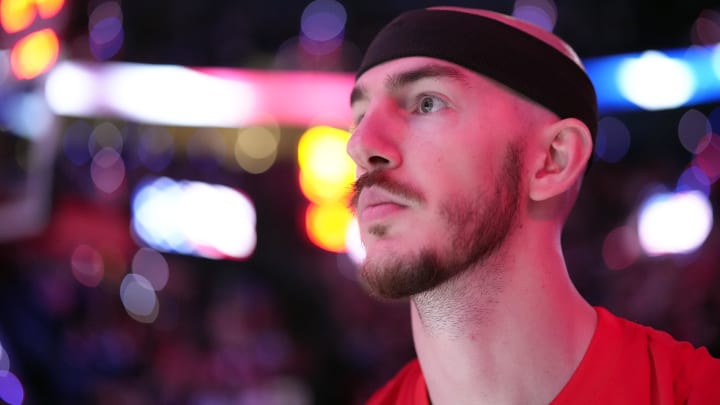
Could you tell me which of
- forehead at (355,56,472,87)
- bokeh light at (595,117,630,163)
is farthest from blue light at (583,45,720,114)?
forehead at (355,56,472,87)

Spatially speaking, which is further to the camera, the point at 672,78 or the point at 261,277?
the point at 261,277

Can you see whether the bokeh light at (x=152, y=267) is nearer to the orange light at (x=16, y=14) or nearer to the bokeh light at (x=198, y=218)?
the bokeh light at (x=198, y=218)

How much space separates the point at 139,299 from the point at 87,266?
A: 3.00 ft

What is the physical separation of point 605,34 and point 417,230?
31.6 feet

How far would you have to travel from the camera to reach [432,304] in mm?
1970

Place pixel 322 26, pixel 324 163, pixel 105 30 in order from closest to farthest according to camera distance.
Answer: pixel 105 30, pixel 324 163, pixel 322 26

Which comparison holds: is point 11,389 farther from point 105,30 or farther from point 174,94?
point 105,30

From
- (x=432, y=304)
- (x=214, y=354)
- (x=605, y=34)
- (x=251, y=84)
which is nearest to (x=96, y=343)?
(x=214, y=354)

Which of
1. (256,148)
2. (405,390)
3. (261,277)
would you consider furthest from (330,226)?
(405,390)

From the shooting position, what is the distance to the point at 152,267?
1090 cm

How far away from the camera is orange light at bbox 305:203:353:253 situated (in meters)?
12.0

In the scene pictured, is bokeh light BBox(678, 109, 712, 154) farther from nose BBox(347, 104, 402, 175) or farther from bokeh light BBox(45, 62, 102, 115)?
nose BBox(347, 104, 402, 175)

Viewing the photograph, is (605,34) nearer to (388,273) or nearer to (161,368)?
(161,368)

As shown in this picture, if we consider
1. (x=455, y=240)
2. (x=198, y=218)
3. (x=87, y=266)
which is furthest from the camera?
(x=198, y=218)
